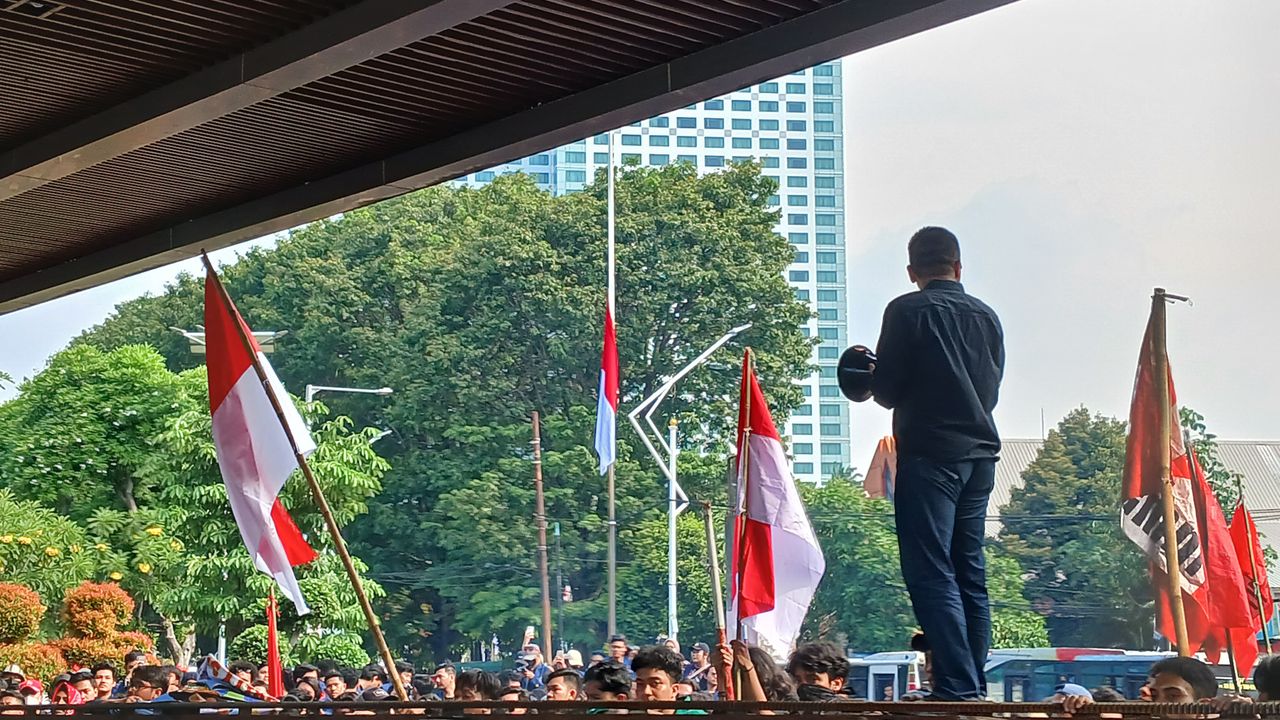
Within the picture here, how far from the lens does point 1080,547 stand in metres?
36.1

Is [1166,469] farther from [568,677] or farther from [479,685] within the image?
[479,685]

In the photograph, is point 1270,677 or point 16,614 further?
point 16,614

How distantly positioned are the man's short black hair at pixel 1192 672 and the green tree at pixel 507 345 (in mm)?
30313

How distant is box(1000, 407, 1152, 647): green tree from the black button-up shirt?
1257 inches

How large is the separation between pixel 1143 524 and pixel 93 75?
4902 millimetres

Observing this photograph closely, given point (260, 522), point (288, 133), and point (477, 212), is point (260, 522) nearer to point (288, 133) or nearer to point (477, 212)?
point (288, 133)

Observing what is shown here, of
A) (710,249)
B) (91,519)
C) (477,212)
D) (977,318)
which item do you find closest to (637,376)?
(710,249)

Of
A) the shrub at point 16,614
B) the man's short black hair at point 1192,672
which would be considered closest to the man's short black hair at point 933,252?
the man's short black hair at point 1192,672

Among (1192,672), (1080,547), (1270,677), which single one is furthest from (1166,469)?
(1080,547)

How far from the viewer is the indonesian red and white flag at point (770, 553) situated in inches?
210

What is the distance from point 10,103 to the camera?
6750 mm

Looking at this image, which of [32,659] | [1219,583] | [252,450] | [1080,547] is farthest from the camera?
[1080,547]

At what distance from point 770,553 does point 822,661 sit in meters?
0.78

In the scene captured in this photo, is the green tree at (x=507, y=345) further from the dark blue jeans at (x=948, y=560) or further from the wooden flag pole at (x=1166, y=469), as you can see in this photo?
the dark blue jeans at (x=948, y=560)
